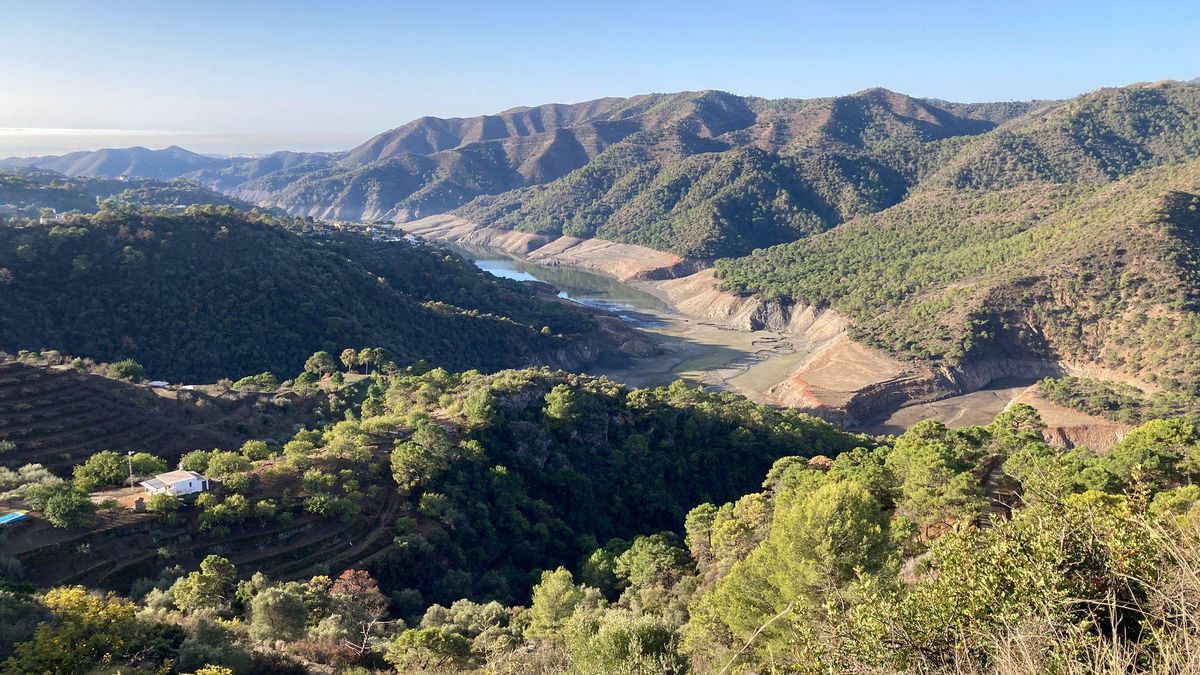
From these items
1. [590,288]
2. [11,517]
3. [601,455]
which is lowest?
[590,288]

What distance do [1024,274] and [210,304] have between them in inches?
3850

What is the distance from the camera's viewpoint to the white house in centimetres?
3228

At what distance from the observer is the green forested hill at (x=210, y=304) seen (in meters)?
64.4

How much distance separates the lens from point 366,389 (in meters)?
60.6

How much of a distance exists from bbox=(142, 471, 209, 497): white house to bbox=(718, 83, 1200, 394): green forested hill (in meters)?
78.4

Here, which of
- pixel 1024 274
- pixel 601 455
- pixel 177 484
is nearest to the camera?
pixel 177 484

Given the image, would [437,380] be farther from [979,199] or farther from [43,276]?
[979,199]

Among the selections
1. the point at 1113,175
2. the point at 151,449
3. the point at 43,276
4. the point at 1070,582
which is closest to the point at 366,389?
the point at 151,449

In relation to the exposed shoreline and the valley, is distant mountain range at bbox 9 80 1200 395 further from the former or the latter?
the exposed shoreline

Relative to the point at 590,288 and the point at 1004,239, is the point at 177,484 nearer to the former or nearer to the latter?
the point at 1004,239

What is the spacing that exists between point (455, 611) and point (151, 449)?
26787 millimetres

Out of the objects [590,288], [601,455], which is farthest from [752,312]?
[601,455]

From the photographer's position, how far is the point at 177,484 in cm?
3250

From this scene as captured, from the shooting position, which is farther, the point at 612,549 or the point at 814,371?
the point at 814,371
